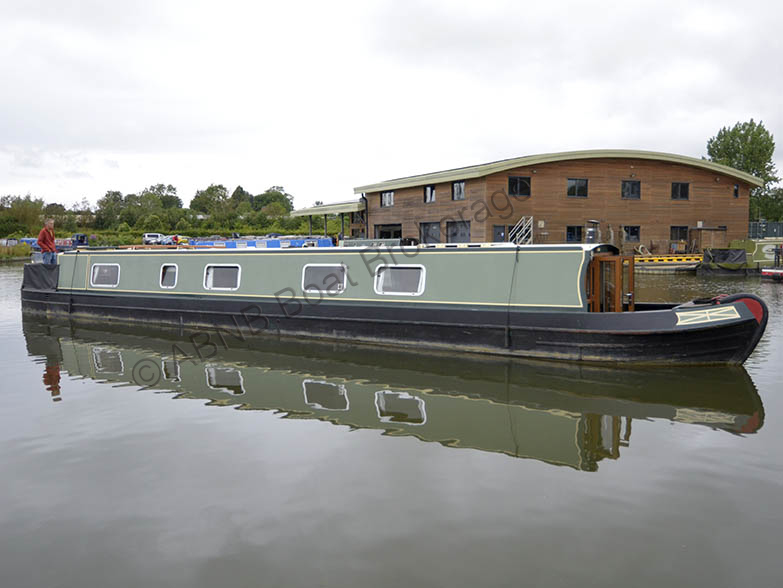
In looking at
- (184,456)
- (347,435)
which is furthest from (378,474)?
(184,456)

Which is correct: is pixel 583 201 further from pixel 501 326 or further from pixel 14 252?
pixel 14 252

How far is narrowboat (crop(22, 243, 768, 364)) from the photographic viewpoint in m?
8.27

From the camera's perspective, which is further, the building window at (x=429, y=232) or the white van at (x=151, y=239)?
the white van at (x=151, y=239)

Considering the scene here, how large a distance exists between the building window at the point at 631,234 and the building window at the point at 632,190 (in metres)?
1.41

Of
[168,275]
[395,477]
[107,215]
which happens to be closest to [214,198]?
[107,215]

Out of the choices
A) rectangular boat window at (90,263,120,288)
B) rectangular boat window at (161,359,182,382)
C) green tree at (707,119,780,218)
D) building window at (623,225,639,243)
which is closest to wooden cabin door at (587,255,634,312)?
rectangular boat window at (161,359,182,382)

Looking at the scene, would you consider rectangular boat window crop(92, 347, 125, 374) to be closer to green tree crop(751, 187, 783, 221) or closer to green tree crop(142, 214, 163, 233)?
green tree crop(142, 214, 163, 233)

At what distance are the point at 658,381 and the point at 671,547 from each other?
4.38 metres

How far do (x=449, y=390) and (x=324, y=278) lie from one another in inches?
168

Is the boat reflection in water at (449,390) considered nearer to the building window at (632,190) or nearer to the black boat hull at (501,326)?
the black boat hull at (501,326)

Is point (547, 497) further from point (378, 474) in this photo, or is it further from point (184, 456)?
point (184, 456)

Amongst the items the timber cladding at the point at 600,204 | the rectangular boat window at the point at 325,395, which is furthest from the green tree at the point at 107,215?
the rectangular boat window at the point at 325,395

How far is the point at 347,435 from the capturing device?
596cm

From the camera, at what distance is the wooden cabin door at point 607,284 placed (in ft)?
28.9
